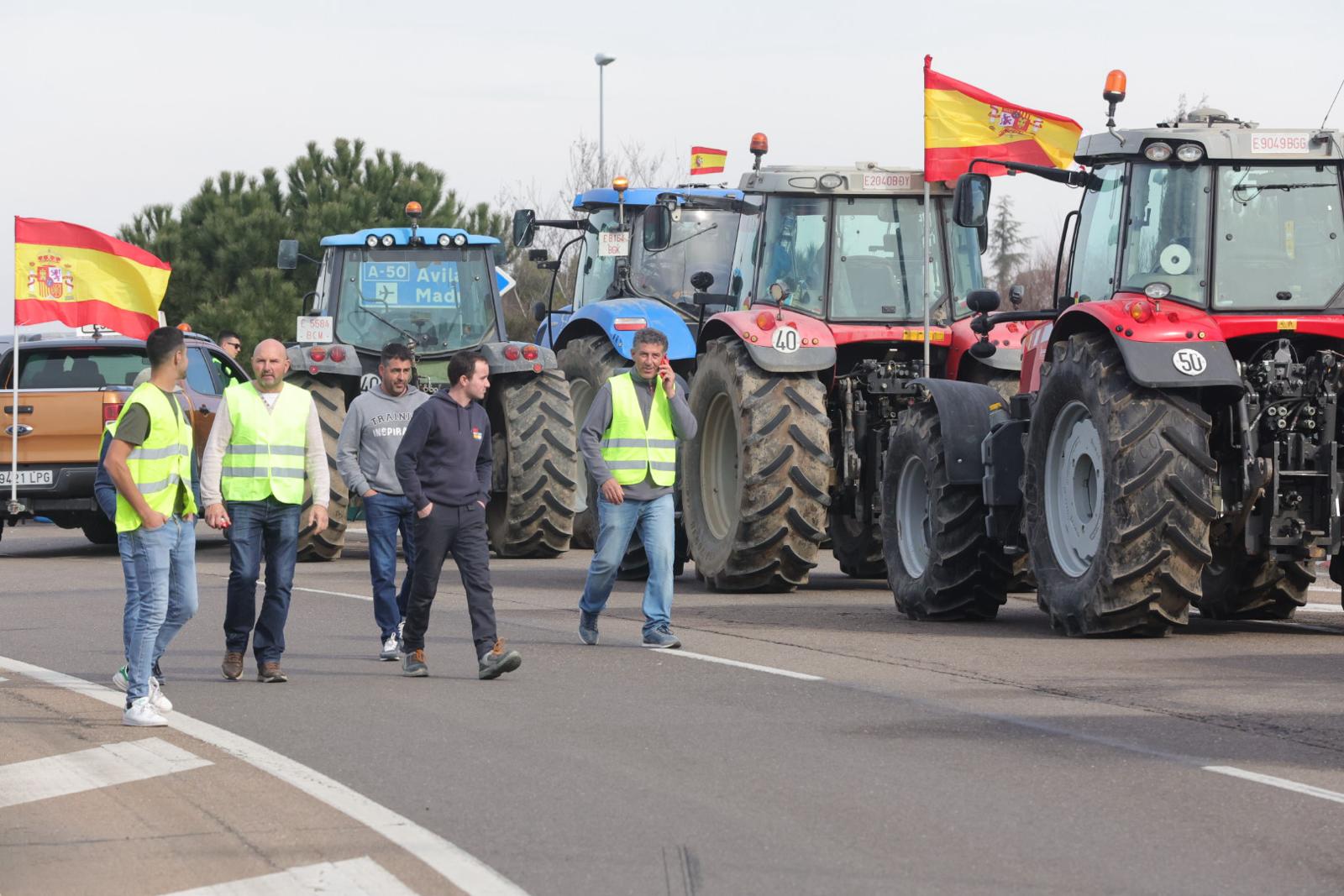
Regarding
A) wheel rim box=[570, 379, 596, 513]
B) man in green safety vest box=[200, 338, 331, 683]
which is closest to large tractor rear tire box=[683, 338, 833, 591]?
wheel rim box=[570, 379, 596, 513]

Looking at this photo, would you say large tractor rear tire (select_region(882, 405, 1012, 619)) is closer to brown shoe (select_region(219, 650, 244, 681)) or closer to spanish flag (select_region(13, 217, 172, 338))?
brown shoe (select_region(219, 650, 244, 681))

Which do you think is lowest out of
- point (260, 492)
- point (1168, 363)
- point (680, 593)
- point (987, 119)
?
point (680, 593)

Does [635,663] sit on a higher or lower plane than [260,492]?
lower

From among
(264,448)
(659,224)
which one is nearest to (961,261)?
(659,224)

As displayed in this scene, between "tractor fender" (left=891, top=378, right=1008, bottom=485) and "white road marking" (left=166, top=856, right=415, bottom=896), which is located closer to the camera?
"white road marking" (left=166, top=856, right=415, bottom=896)

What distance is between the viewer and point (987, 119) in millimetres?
16391

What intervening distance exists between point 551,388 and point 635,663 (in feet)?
29.5

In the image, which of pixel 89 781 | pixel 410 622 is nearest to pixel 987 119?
pixel 410 622

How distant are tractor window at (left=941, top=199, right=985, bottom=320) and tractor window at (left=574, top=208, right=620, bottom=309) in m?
5.72

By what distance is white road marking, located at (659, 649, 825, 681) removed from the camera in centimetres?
1082

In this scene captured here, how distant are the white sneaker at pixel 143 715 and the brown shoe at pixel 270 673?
150 centimetres

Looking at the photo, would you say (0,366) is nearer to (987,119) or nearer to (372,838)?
(987,119)

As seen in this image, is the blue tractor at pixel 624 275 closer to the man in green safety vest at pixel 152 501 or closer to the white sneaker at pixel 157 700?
the man in green safety vest at pixel 152 501

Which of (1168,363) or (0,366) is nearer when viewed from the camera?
(1168,363)
